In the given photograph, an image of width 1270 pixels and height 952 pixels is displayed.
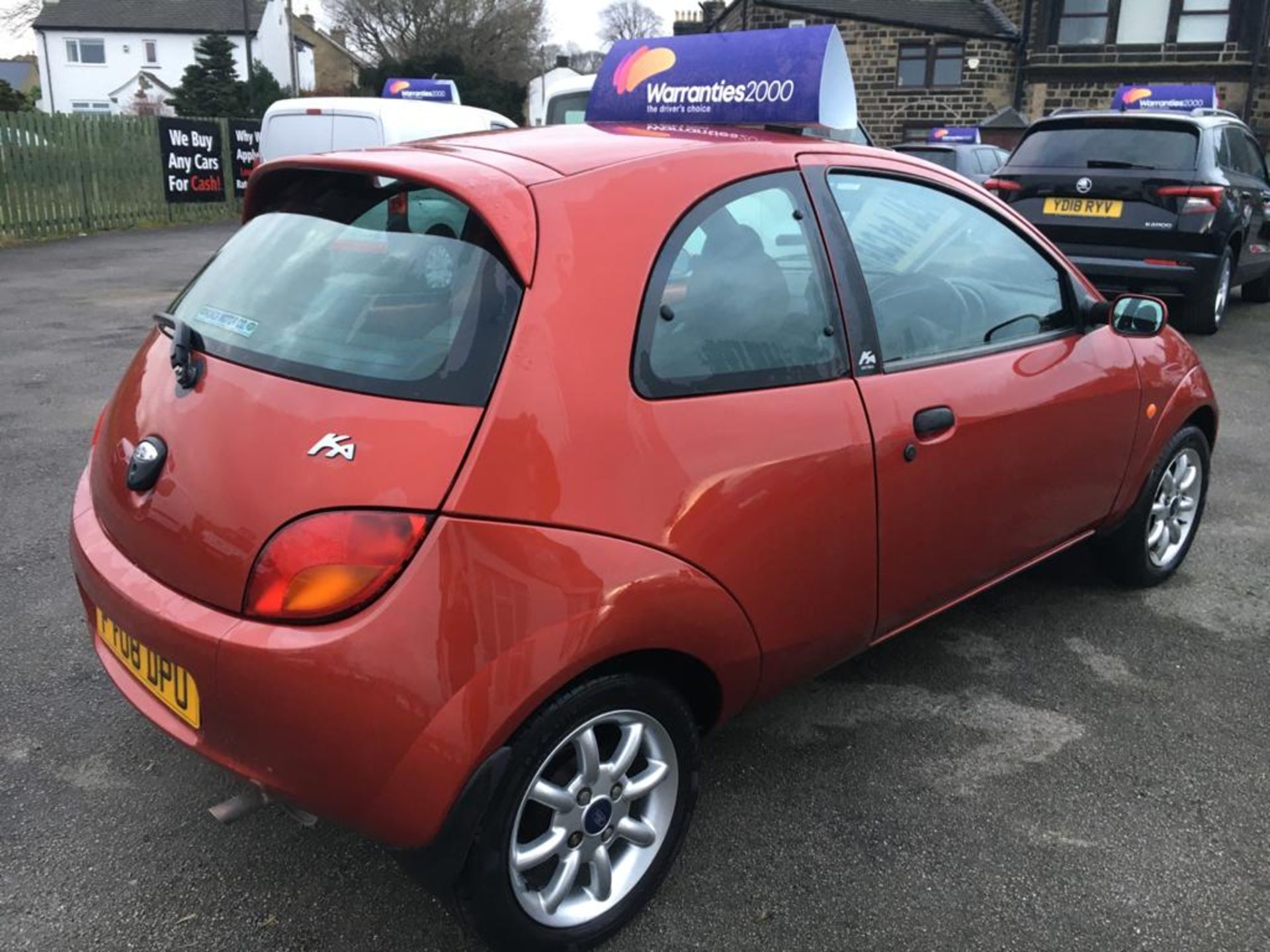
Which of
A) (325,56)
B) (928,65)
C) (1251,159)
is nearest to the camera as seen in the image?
(1251,159)

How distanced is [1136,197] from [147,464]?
7.92m

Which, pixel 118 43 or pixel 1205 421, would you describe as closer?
pixel 1205 421

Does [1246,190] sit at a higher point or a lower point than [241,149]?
lower

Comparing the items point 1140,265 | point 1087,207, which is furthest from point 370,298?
point 1140,265

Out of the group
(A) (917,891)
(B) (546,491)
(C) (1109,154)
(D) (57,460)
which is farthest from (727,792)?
(C) (1109,154)

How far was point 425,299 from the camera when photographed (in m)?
2.05

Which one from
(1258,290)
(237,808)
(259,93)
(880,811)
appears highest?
(259,93)

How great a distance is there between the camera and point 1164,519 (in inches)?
155

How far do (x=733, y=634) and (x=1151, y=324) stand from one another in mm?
1976

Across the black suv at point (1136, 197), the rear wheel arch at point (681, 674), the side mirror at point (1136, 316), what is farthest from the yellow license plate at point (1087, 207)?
the rear wheel arch at point (681, 674)

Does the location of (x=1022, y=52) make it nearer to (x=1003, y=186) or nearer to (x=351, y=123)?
(x=1003, y=186)

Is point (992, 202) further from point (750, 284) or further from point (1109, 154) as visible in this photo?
point (1109, 154)

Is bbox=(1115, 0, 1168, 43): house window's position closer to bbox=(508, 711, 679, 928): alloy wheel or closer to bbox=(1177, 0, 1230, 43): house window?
bbox=(1177, 0, 1230, 43): house window

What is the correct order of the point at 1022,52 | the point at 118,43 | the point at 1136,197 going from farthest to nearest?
1. the point at 118,43
2. the point at 1022,52
3. the point at 1136,197
